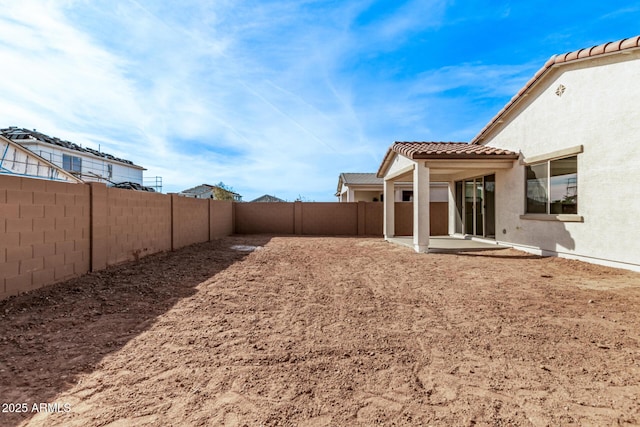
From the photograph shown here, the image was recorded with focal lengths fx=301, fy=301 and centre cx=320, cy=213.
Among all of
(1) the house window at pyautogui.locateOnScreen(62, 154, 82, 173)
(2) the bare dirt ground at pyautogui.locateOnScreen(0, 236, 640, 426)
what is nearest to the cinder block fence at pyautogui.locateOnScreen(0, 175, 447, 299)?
(2) the bare dirt ground at pyautogui.locateOnScreen(0, 236, 640, 426)

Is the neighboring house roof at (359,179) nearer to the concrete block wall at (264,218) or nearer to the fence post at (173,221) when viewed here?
the concrete block wall at (264,218)

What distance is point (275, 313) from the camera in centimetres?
398

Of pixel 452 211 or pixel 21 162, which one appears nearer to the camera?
pixel 452 211

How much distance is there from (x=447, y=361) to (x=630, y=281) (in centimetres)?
546

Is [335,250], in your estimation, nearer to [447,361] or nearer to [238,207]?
[447,361]

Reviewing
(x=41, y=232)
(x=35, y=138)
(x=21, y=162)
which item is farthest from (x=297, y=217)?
(x=35, y=138)

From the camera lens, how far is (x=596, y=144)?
6.84 m

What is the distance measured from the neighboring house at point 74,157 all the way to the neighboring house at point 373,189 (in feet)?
56.0

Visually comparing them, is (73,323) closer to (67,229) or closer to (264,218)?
(67,229)

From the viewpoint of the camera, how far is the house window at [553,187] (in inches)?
297

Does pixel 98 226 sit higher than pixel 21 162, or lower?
lower

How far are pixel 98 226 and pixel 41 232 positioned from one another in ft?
4.29

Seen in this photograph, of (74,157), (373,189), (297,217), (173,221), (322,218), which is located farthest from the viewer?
(74,157)

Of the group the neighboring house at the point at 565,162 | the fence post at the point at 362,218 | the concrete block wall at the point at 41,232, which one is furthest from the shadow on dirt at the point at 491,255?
the concrete block wall at the point at 41,232
